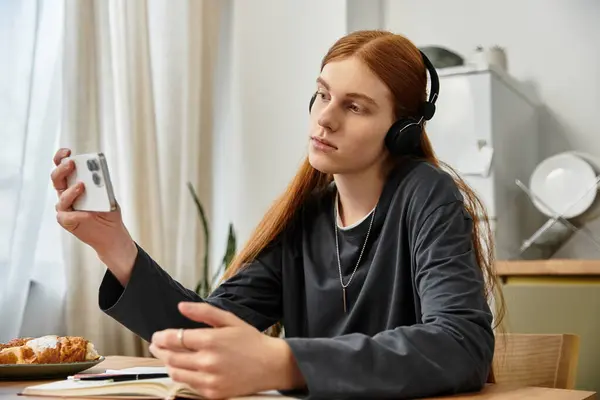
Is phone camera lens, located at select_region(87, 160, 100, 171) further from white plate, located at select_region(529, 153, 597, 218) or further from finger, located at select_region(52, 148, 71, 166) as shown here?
white plate, located at select_region(529, 153, 597, 218)

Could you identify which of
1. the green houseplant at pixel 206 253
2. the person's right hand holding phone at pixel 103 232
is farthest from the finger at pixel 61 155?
the green houseplant at pixel 206 253

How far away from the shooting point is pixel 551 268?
2.65 metres

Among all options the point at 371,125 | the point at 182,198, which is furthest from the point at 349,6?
the point at 371,125

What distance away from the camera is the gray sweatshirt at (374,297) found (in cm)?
96

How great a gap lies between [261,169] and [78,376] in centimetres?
228

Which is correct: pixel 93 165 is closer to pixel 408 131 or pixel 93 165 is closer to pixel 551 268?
pixel 408 131

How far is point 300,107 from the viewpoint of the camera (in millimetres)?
3400

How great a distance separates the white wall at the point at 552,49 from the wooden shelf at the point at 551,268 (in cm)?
83

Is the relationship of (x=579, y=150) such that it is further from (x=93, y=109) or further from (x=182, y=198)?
(x=93, y=109)

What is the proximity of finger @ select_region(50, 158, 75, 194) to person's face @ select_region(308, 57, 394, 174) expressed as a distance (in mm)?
376

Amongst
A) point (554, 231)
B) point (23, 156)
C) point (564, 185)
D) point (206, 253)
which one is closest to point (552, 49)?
point (564, 185)

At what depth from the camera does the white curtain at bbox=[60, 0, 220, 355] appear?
2.53 metres

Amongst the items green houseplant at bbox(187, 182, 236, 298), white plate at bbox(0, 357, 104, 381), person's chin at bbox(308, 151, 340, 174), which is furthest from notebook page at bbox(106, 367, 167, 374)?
green houseplant at bbox(187, 182, 236, 298)

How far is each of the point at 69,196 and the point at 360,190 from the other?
0.49 meters
